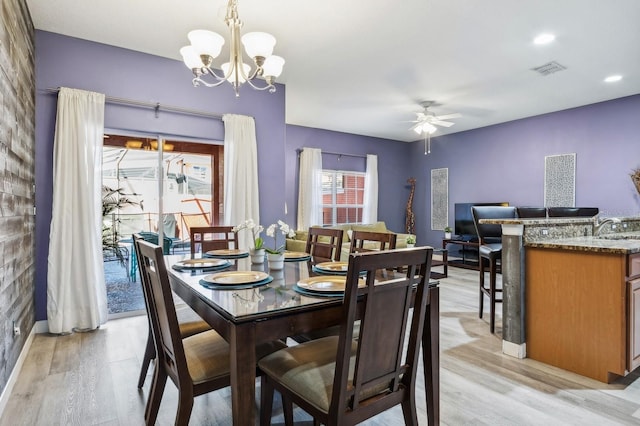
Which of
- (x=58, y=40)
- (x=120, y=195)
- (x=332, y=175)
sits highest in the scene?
(x=58, y=40)

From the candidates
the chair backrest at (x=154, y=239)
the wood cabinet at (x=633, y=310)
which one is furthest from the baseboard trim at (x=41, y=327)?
Answer: the wood cabinet at (x=633, y=310)

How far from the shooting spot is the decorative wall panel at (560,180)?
17.8 ft

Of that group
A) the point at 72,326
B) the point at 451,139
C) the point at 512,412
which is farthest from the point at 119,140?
the point at 451,139

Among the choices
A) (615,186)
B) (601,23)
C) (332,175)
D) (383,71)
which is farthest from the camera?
(332,175)

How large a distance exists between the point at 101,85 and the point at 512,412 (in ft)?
13.7

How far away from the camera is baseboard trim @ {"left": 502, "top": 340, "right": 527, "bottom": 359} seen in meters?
2.62

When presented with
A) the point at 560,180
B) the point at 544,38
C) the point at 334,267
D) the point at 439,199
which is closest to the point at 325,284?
the point at 334,267

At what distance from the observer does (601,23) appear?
2.99 m

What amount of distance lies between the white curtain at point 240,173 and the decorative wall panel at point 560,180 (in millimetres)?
4694

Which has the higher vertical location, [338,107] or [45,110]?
[338,107]

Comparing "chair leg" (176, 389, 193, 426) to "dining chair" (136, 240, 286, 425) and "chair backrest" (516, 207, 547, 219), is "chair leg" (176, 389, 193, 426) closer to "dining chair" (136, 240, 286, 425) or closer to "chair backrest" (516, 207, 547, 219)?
"dining chair" (136, 240, 286, 425)

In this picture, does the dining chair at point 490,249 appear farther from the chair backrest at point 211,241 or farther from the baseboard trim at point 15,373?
the baseboard trim at point 15,373

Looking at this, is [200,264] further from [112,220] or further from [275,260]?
[112,220]

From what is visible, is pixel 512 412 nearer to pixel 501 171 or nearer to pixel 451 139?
pixel 501 171
